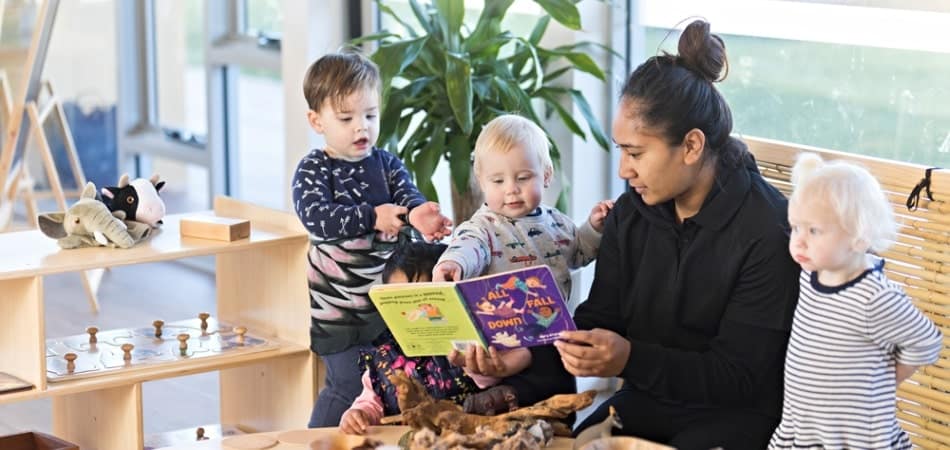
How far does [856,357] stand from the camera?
6.82 feet

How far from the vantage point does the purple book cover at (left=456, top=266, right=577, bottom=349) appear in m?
2.19

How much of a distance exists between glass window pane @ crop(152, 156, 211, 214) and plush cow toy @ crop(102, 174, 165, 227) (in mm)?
2996

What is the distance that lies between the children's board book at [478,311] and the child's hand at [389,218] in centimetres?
46

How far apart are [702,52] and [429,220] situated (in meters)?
0.67

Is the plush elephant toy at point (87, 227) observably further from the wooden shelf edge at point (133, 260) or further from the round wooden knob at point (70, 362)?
the round wooden knob at point (70, 362)

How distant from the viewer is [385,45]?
3.67 metres

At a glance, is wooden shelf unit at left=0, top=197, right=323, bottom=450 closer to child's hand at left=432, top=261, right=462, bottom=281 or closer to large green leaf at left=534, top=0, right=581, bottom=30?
child's hand at left=432, top=261, right=462, bottom=281

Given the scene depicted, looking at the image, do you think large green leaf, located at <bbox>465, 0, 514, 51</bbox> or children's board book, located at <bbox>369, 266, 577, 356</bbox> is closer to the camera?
children's board book, located at <bbox>369, 266, 577, 356</bbox>

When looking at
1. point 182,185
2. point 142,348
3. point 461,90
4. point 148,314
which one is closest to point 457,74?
point 461,90

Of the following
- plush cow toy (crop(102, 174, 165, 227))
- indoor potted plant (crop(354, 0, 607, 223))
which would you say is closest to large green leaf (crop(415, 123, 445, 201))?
indoor potted plant (crop(354, 0, 607, 223))

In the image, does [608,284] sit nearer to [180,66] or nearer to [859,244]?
[859,244]

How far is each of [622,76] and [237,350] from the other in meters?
1.57

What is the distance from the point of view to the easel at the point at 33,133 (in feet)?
14.6

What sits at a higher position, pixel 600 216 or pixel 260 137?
pixel 260 137
